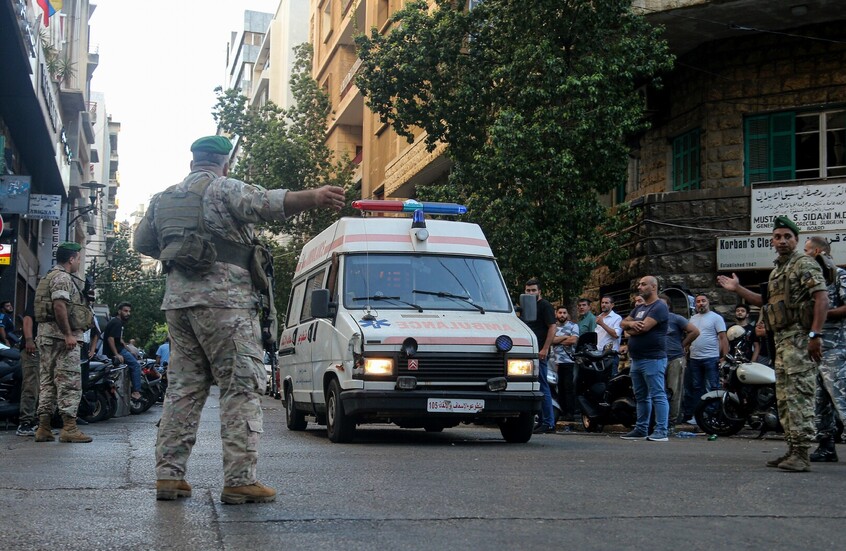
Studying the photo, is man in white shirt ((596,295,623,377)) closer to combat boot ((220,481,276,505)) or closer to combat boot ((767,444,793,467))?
combat boot ((767,444,793,467))

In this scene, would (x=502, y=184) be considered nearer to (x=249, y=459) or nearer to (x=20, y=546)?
(x=249, y=459)

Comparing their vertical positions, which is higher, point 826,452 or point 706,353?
point 706,353

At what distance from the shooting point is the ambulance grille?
10961 mm

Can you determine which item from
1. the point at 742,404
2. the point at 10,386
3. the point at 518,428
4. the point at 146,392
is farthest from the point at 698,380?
the point at 146,392

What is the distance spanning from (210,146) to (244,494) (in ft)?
6.42

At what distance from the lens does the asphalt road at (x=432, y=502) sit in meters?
4.92

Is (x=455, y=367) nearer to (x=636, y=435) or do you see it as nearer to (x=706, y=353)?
(x=636, y=435)

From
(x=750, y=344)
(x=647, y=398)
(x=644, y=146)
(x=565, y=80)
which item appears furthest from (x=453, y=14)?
(x=647, y=398)

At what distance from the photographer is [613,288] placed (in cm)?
2314

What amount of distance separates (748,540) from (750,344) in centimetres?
1084

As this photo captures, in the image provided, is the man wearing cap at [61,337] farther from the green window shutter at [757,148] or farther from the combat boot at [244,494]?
the green window shutter at [757,148]

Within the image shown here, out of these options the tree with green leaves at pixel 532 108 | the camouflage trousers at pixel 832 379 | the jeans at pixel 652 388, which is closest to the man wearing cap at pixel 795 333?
the camouflage trousers at pixel 832 379

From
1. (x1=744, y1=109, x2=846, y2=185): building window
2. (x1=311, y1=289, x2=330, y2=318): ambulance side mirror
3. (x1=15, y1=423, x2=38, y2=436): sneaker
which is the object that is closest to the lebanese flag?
(x1=744, y1=109, x2=846, y2=185): building window

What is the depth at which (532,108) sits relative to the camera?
742 inches
